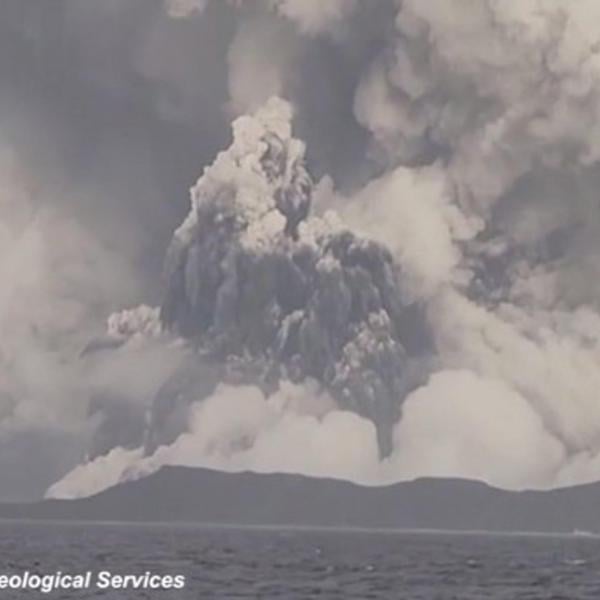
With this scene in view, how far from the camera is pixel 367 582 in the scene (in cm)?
14600

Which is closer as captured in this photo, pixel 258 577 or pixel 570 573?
pixel 258 577

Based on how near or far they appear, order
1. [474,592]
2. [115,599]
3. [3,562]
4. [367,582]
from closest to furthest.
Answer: [115,599] < [474,592] < [367,582] < [3,562]

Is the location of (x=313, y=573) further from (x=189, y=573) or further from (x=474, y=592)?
(x=474, y=592)

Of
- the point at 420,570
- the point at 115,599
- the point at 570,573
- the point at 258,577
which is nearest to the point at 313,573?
the point at 258,577

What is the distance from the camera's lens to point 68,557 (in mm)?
199625

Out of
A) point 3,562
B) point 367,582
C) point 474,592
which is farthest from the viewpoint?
point 3,562

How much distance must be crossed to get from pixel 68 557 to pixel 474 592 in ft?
298

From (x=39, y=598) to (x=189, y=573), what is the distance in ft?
142

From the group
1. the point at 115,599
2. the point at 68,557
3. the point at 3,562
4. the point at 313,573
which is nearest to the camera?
the point at 115,599

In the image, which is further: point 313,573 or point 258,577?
point 313,573

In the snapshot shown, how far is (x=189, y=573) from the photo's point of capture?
6078 inches

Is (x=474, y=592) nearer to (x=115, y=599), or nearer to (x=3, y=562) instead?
(x=115, y=599)

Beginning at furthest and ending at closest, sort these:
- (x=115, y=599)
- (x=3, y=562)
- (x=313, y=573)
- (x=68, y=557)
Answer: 1. (x=68, y=557)
2. (x=3, y=562)
3. (x=313, y=573)
4. (x=115, y=599)

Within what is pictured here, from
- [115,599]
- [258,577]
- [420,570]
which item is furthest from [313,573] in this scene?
[115,599]
